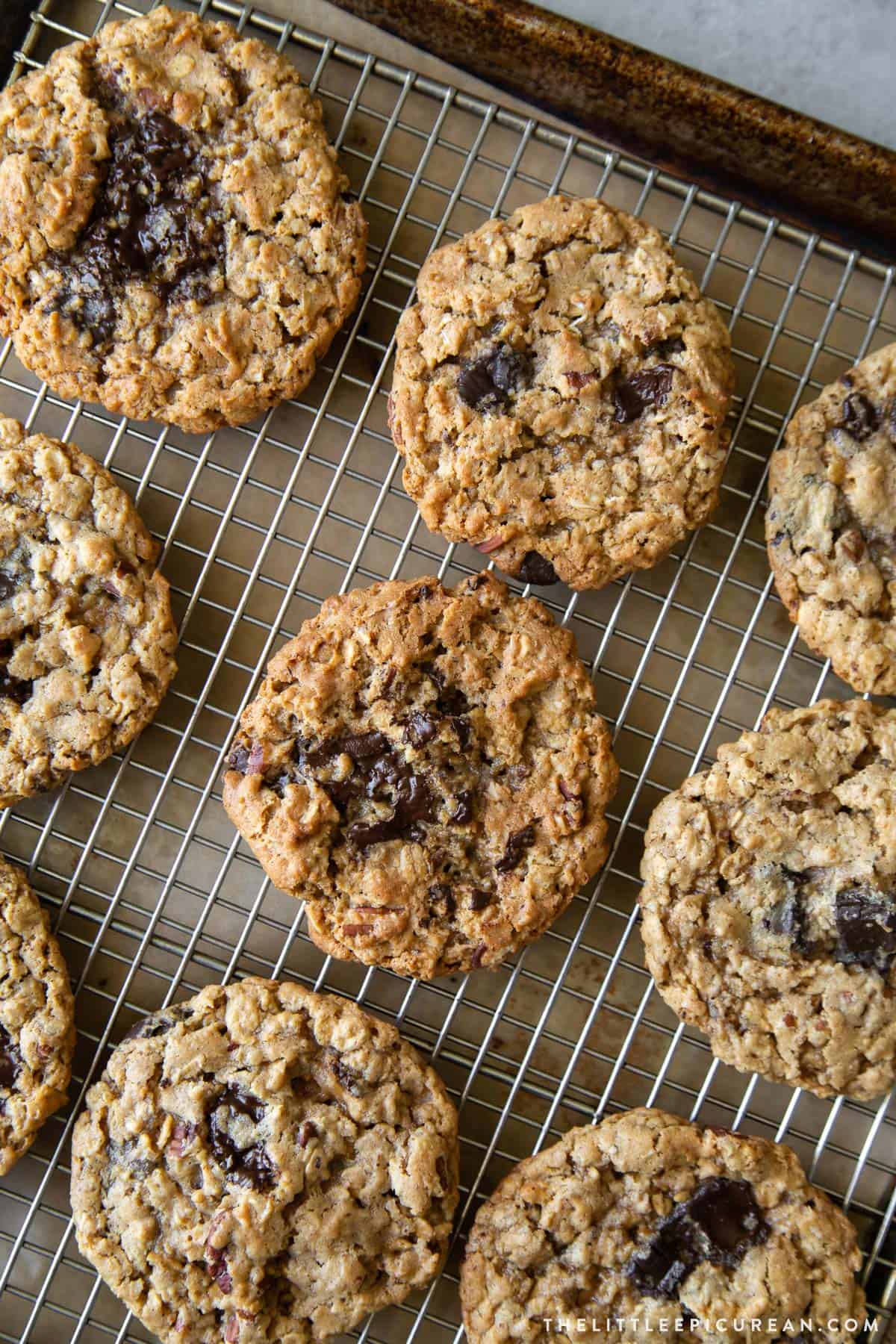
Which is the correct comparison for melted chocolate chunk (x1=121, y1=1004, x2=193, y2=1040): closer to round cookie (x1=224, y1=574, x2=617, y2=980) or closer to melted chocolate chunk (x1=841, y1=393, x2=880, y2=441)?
round cookie (x1=224, y1=574, x2=617, y2=980)

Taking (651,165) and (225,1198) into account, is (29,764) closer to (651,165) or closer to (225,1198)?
(225,1198)

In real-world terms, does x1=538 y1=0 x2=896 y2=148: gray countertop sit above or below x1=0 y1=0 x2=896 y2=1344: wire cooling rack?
above

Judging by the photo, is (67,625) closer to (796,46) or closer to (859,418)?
(859,418)

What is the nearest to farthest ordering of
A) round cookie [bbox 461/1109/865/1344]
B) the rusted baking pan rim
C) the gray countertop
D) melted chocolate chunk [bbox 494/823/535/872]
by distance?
round cookie [bbox 461/1109/865/1344] < melted chocolate chunk [bbox 494/823/535/872] < the rusted baking pan rim < the gray countertop

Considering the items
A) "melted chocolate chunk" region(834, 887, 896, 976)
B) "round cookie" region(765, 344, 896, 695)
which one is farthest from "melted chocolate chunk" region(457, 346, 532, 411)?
"melted chocolate chunk" region(834, 887, 896, 976)

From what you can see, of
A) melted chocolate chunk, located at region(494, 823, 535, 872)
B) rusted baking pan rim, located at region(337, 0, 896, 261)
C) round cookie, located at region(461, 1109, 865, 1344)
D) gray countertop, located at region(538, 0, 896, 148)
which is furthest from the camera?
gray countertop, located at region(538, 0, 896, 148)

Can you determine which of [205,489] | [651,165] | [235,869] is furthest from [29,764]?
[651,165]
